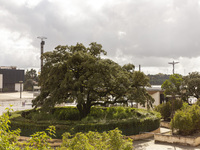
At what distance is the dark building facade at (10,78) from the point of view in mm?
92938

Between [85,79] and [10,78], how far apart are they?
82.5 m

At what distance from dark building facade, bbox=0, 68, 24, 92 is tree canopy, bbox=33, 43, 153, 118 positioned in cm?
7785

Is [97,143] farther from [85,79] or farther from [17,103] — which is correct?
[17,103]

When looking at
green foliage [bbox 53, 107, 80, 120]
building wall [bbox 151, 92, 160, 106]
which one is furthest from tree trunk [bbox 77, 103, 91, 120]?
building wall [bbox 151, 92, 160, 106]

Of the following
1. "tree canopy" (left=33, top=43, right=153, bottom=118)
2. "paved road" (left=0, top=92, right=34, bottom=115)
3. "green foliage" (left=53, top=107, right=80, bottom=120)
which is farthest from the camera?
"paved road" (left=0, top=92, right=34, bottom=115)

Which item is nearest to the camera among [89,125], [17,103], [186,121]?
[89,125]

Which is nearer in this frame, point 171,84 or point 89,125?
point 89,125

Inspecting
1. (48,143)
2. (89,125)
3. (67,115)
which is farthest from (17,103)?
(48,143)

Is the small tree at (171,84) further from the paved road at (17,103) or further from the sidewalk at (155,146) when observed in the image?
the paved road at (17,103)

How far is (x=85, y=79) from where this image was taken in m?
20.5

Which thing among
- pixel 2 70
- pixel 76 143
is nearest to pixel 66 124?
pixel 76 143

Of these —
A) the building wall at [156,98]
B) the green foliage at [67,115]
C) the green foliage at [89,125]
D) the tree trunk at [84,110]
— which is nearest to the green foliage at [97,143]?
the green foliage at [89,125]

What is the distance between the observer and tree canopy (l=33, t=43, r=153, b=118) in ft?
63.9

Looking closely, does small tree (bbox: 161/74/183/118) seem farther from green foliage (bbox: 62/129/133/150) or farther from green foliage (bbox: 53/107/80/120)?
green foliage (bbox: 62/129/133/150)
